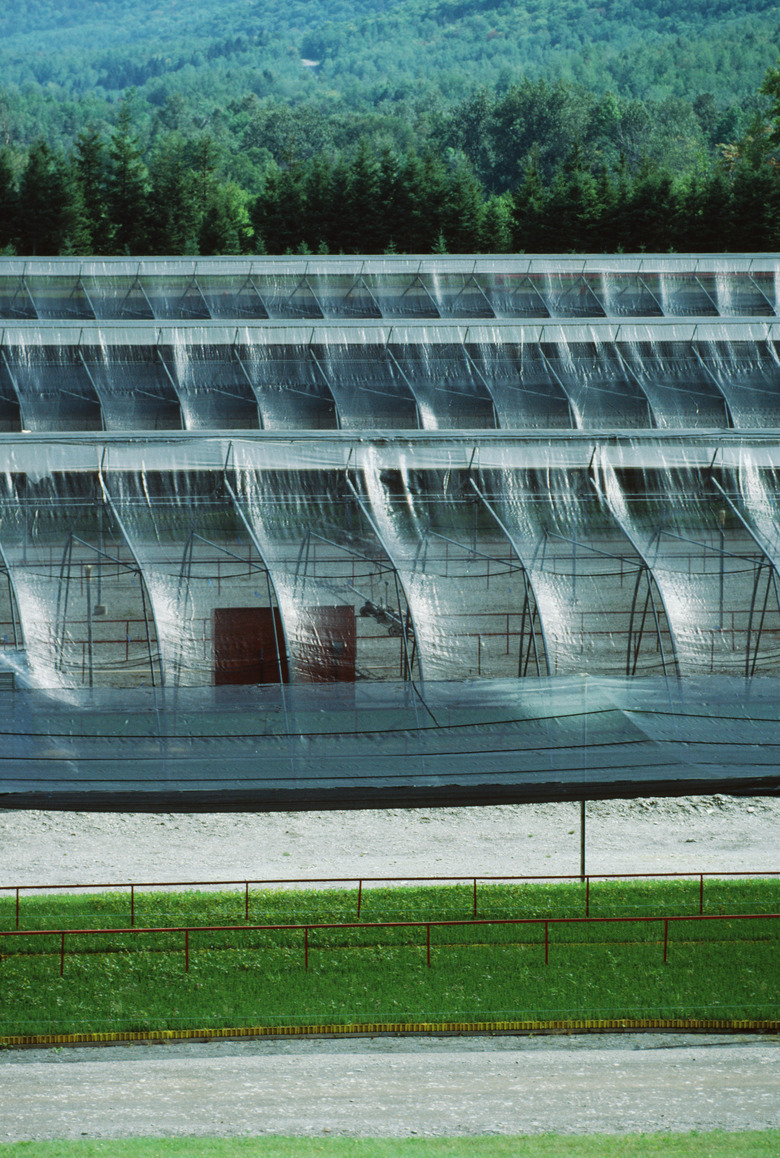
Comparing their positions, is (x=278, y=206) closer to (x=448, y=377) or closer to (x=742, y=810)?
(x=448, y=377)

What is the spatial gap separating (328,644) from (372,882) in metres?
4.13

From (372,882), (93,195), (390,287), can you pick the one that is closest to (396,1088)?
(372,882)

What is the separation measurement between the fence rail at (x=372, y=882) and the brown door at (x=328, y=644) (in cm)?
341

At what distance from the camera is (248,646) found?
2198 cm

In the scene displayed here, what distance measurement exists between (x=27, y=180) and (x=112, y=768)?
45.2m

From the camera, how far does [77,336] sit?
119 ft

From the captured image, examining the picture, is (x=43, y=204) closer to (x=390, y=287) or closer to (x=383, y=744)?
(x=390, y=287)

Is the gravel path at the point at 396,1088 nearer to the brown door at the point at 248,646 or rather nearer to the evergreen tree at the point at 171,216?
the brown door at the point at 248,646

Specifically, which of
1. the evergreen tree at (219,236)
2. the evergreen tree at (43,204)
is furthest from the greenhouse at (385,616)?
the evergreen tree at (219,236)

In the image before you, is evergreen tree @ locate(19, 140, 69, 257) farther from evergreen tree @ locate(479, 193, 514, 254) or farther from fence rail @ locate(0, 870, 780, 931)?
fence rail @ locate(0, 870, 780, 931)

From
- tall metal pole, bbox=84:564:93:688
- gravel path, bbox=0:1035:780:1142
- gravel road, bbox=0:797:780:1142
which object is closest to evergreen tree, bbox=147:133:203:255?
tall metal pole, bbox=84:564:93:688

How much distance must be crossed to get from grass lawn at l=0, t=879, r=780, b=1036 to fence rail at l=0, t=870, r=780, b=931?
19 centimetres

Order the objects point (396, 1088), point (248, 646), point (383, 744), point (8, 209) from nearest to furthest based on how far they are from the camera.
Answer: point (396, 1088) < point (383, 744) < point (248, 646) < point (8, 209)

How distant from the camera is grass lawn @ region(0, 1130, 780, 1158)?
15312 mm
